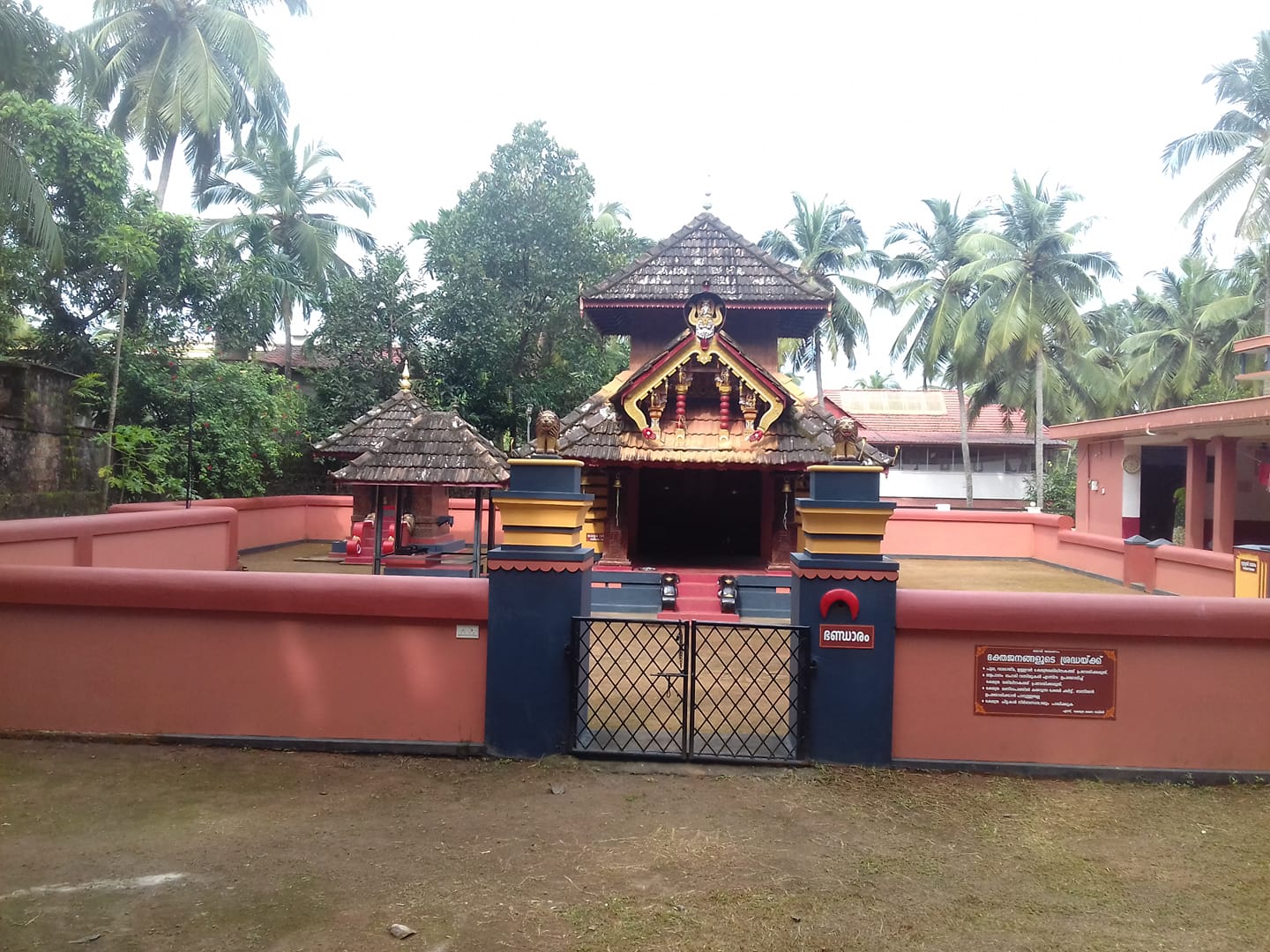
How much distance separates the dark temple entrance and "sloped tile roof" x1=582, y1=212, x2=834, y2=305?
10.6 ft

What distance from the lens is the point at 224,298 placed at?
62.4 ft

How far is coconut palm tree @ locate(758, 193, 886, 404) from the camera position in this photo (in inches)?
1403

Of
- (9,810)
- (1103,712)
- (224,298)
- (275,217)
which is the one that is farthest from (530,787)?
(275,217)

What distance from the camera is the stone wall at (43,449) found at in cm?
1295

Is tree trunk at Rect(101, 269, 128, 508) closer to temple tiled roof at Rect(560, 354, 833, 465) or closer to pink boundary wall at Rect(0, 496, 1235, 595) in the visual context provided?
pink boundary wall at Rect(0, 496, 1235, 595)

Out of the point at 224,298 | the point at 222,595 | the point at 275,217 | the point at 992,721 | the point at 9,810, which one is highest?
the point at 275,217

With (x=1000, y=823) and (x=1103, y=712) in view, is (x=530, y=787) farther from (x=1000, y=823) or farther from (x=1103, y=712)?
(x=1103, y=712)

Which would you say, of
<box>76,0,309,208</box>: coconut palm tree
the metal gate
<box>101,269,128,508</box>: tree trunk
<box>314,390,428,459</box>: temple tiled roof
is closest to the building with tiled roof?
<box>314,390,428,459</box>: temple tiled roof

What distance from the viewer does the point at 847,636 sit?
5.98 m

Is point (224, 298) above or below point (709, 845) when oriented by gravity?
above

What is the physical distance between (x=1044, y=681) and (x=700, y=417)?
7.79m

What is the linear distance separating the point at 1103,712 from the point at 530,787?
13.6 ft

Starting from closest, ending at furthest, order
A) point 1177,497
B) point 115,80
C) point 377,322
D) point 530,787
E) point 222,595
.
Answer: point 530,787 → point 222,595 → point 377,322 → point 115,80 → point 1177,497

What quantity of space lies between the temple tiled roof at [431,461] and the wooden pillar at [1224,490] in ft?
51.7
